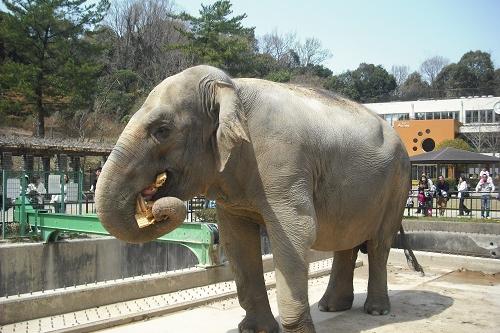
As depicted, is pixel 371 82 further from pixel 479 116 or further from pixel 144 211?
pixel 144 211

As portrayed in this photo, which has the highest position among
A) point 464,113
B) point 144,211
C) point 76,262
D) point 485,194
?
point 464,113

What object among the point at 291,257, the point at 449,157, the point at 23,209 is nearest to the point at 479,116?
the point at 449,157

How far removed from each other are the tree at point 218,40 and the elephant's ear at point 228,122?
3052 centimetres

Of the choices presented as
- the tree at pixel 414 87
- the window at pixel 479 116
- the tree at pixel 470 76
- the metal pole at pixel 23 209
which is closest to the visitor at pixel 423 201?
the metal pole at pixel 23 209

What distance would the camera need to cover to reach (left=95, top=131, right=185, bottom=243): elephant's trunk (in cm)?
348

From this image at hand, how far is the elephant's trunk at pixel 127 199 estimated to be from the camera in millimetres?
3480

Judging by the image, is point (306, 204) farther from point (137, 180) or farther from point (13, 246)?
point (13, 246)

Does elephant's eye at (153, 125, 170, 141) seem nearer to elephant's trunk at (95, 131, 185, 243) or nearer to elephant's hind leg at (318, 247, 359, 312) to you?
elephant's trunk at (95, 131, 185, 243)

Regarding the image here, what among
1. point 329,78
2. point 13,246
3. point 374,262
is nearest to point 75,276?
point 13,246

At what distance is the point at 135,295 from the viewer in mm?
6645

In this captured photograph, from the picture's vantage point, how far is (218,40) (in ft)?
118

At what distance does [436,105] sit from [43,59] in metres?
43.1

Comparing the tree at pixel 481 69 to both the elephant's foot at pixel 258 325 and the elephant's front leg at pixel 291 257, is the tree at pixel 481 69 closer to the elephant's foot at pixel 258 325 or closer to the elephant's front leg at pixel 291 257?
the elephant's foot at pixel 258 325

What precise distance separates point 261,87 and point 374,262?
2.36m
